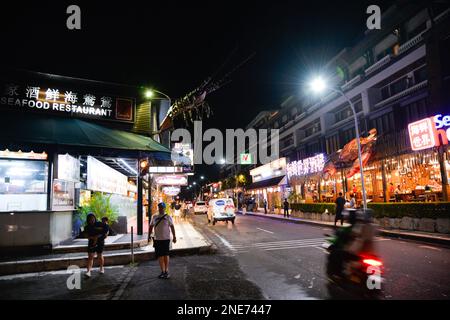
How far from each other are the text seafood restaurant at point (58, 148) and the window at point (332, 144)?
22260 mm

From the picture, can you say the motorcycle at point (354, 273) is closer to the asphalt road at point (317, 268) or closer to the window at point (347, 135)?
the asphalt road at point (317, 268)

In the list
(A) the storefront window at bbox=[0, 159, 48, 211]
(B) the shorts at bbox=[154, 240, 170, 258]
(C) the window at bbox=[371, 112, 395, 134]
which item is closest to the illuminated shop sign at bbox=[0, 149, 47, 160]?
(A) the storefront window at bbox=[0, 159, 48, 211]

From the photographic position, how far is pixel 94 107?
13922 mm

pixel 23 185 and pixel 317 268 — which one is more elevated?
pixel 23 185

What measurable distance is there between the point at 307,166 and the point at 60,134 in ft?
90.3

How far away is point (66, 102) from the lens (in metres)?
13.1

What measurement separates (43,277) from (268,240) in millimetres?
9322

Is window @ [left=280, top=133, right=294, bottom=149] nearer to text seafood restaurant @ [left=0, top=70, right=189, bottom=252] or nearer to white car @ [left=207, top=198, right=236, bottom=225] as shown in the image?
white car @ [left=207, top=198, right=236, bottom=225]

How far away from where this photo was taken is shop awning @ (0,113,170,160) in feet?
32.4

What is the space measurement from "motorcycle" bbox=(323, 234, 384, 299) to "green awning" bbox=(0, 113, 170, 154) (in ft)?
26.6

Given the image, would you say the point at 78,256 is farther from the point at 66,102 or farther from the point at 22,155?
the point at 66,102

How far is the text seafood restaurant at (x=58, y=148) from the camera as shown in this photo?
1013 centimetres

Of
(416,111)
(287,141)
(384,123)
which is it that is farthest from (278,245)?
(287,141)

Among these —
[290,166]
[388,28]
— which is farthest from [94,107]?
[290,166]
